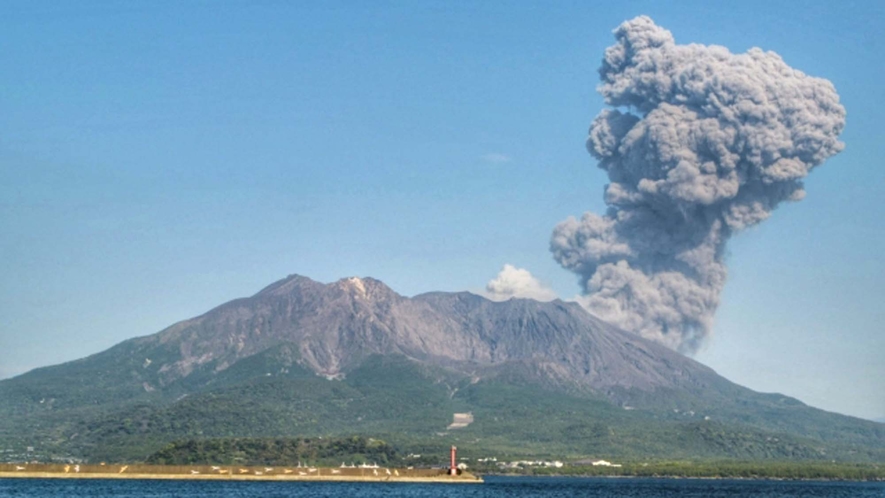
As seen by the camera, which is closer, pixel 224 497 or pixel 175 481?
pixel 224 497

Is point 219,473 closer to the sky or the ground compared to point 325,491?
closer to the sky

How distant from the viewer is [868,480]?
19600cm

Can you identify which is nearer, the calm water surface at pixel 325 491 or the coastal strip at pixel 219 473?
the calm water surface at pixel 325 491

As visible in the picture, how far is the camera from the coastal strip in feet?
418

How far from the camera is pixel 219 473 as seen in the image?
137 m

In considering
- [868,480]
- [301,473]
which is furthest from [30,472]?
[868,480]

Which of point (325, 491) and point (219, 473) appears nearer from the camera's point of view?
point (325, 491)

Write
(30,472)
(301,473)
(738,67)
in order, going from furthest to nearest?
(738,67) → (301,473) → (30,472)

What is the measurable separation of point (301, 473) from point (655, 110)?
84.3 m

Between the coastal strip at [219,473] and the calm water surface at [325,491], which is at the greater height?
the coastal strip at [219,473]

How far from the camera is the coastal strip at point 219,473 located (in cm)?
12744

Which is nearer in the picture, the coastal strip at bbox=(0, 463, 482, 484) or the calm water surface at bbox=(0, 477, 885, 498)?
the calm water surface at bbox=(0, 477, 885, 498)

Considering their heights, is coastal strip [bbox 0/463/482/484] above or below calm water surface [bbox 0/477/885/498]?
above

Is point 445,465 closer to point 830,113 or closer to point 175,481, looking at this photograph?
point 175,481
